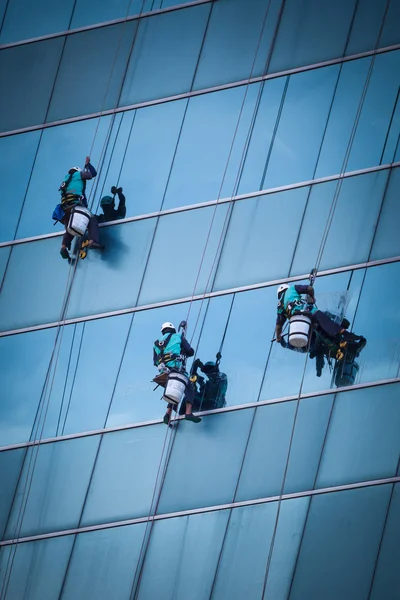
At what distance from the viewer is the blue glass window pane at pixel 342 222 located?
2400 centimetres

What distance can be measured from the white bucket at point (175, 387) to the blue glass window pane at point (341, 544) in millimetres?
2471

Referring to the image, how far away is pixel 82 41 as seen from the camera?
27.5 m

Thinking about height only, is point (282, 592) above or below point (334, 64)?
below

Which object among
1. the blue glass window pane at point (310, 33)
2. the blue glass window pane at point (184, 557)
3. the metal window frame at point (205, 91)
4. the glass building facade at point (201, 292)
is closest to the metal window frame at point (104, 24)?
the glass building facade at point (201, 292)

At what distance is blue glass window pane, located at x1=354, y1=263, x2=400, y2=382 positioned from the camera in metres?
23.0

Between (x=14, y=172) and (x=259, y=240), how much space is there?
193 inches

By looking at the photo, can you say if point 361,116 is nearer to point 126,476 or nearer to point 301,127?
point 301,127

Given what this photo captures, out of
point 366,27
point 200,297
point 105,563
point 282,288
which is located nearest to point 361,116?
point 366,27

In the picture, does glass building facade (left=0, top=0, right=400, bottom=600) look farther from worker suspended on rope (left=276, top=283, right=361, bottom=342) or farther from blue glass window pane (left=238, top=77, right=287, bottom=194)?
worker suspended on rope (left=276, top=283, right=361, bottom=342)

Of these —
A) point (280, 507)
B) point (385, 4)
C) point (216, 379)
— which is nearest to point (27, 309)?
point (216, 379)

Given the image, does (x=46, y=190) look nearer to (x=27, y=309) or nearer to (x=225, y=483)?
(x=27, y=309)

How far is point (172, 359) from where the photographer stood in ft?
75.9

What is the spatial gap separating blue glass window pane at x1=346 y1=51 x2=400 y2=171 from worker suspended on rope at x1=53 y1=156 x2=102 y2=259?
4.26 metres

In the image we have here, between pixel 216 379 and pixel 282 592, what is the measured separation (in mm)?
3546
